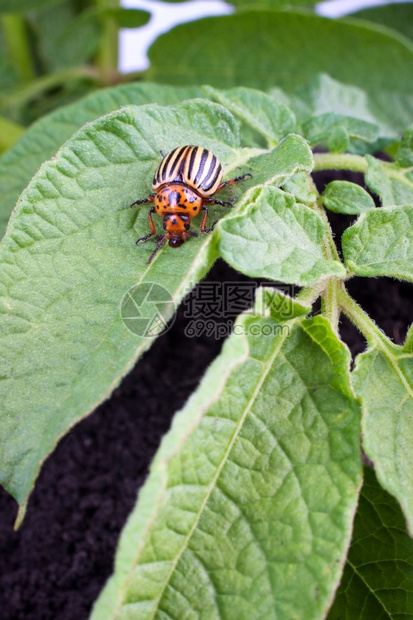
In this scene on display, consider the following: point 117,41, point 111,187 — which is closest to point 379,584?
point 111,187

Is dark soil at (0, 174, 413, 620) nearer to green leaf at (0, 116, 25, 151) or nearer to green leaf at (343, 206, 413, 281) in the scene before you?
green leaf at (343, 206, 413, 281)

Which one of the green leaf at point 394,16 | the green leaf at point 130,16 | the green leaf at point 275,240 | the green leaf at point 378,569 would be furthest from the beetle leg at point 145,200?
the green leaf at point 394,16

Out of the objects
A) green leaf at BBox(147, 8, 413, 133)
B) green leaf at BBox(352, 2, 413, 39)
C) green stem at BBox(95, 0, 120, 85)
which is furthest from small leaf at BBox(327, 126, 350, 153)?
green leaf at BBox(352, 2, 413, 39)

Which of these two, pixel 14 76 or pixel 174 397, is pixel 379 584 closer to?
pixel 174 397

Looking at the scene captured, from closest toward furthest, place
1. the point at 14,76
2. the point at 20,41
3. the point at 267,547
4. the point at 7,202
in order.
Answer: the point at 267,547
the point at 7,202
the point at 14,76
the point at 20,41

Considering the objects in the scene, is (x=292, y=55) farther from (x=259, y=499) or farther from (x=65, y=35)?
(x=259, y=499)

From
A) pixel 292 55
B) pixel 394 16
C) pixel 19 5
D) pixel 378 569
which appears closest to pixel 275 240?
pixel 378 569
